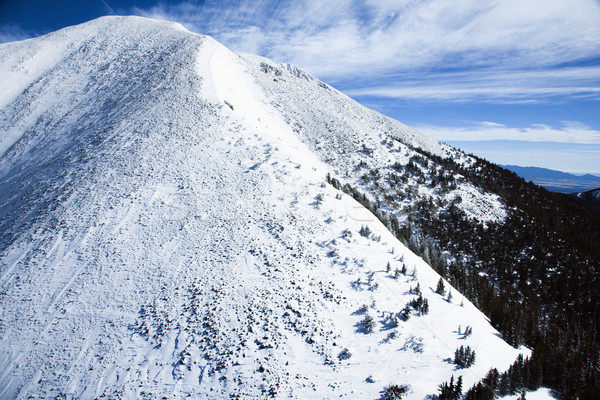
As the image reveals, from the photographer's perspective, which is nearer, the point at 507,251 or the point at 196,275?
the point at 196,275

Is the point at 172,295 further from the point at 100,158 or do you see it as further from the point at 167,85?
the point at 167,85

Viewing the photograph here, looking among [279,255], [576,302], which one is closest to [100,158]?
[279,255]

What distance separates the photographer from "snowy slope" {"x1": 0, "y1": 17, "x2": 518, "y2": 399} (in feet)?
29.3

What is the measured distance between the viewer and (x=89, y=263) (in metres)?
13.0

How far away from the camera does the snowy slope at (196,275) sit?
29.3ft

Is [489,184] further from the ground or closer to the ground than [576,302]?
further from the ground

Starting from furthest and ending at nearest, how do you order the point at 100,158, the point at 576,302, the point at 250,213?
the point at 576,302 < the point at 100,158 < the point at 250,213

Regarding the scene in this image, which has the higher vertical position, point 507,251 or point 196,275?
point 196,275

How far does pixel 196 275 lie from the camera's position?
1232 cm

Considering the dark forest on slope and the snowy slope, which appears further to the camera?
the dark forest on slope

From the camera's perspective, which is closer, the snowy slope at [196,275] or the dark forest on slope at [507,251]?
the snowy slope at [196,275]

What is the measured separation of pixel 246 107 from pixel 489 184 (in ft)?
124

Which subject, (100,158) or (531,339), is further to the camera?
(100,158)

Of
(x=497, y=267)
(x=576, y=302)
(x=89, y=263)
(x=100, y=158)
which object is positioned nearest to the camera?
(x=89, y=263)
